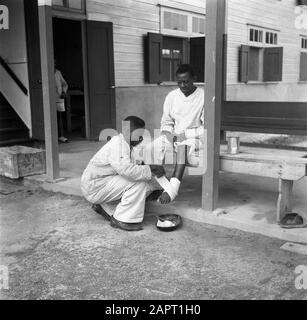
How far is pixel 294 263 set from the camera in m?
3.51

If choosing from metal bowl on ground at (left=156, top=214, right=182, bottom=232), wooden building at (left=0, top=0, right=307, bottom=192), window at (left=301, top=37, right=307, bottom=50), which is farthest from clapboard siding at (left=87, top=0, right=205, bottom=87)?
window at (left=301, top=37, right=307, bottom=50)

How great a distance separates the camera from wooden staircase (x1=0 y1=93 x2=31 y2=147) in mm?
8500

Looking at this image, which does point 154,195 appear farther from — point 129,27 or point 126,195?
point 129,27

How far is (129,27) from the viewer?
10.2 m

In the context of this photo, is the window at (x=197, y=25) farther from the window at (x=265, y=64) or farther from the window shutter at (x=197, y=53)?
the window at (x=265, y=64)

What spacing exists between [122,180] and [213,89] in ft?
4.09

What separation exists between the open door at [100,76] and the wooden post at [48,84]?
3.53 m

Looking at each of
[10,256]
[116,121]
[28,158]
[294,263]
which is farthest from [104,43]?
[294,263]

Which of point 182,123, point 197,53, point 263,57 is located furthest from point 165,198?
point 263,57

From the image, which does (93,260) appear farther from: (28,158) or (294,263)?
(28,158)

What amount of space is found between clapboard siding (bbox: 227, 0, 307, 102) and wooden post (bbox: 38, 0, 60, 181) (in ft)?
27.9

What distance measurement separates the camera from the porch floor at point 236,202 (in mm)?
4101

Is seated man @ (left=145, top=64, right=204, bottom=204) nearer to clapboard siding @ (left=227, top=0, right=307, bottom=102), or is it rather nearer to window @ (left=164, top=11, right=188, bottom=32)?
window @ (left=164, top=11, right=188, bottom=32)
